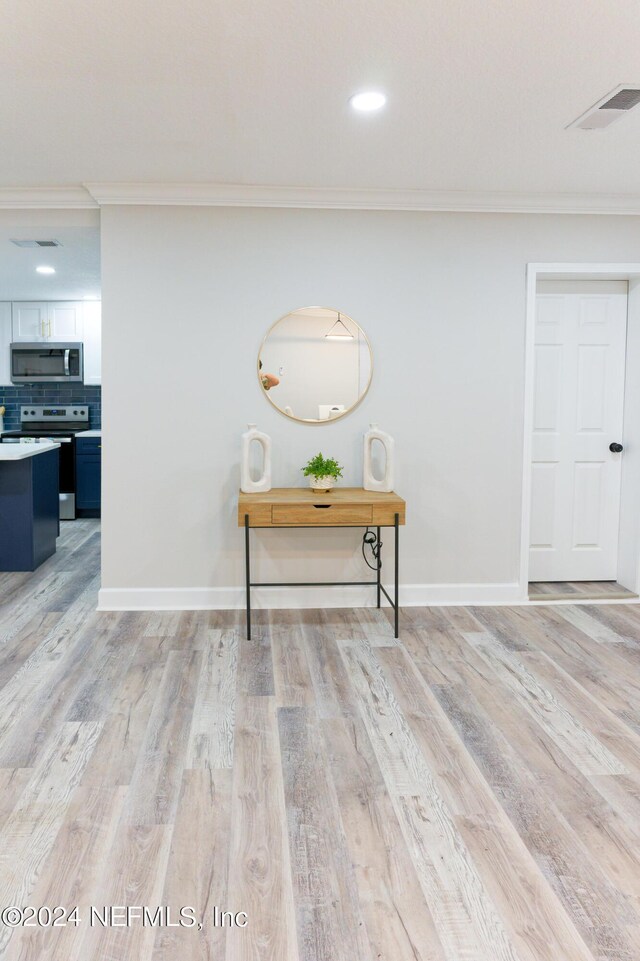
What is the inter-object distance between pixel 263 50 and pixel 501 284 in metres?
2.18

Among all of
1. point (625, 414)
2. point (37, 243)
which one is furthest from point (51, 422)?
point (625, 414)

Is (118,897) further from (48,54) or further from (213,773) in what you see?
(48,54)

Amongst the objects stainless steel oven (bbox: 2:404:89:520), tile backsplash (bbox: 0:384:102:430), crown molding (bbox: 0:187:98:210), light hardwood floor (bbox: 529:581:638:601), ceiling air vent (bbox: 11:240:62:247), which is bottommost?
light hardwood floor (bbox: 529:581:638:601)

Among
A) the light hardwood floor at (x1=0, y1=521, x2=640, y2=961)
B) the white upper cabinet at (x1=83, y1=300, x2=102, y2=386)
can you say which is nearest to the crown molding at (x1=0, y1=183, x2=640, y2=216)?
the light hardwood floor at (x1=0, y1=521, x2=640, y2=961)

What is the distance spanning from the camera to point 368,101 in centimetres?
276

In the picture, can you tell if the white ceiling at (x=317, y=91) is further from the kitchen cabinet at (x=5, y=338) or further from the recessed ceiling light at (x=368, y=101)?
the kitchen cabinet at (x=5, y=338)

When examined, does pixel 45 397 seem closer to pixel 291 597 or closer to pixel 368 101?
pixel 291 597

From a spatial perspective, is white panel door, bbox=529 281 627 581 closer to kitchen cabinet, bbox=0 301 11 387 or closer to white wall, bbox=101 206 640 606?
white wall, bbox=101 206 640 606

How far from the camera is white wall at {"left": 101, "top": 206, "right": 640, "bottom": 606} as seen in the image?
3.98 metres

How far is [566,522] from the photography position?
455 cm

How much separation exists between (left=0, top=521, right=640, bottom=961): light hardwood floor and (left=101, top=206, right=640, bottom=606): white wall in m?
0.57

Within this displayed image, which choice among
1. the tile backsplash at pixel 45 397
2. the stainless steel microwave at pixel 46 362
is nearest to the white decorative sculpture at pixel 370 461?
the stainless steel microwave at pixel 46 362

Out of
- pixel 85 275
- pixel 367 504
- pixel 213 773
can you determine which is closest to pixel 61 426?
pixel 85 275

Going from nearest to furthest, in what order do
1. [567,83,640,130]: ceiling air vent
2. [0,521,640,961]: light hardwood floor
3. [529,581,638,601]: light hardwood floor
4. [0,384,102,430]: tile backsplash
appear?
[0,521,640,961]: light hardwood floor, [567,83,640,130]: ceiling air vent, [529,581,638,601]: light hardwood floor, [0,384,102,430]: tile backsplash
